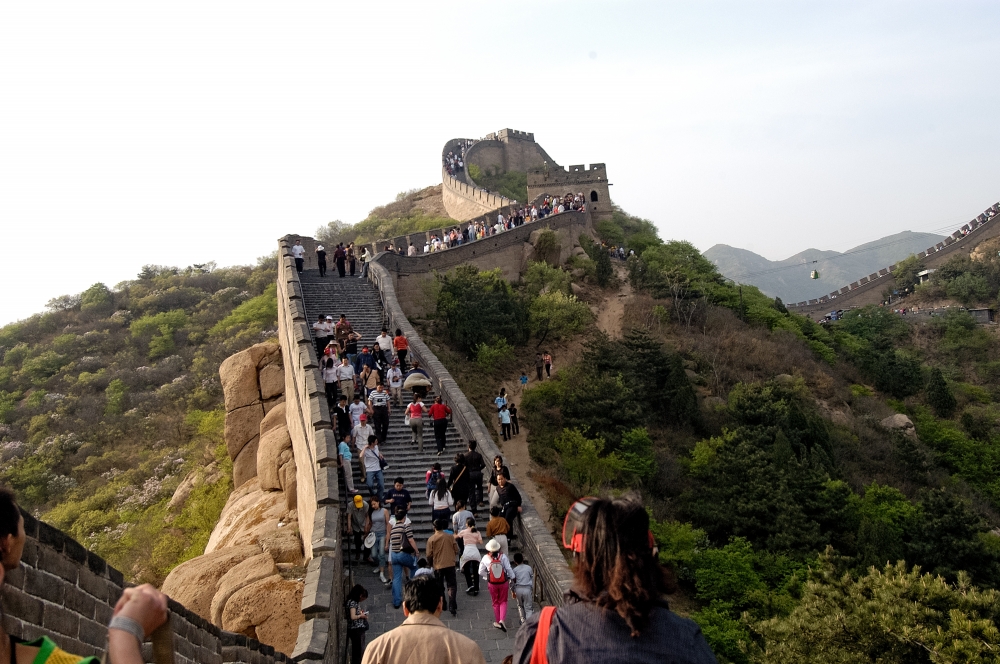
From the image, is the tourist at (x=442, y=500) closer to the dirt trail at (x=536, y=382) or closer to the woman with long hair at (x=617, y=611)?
the dirt trail at (x=536, y=382)

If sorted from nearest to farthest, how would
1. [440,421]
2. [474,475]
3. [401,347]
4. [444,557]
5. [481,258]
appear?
[444,557], [474,475], [440,421], [401,347], [481,258]

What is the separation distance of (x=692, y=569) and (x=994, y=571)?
695 centimetres

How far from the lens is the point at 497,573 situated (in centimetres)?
941

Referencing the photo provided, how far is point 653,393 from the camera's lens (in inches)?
982

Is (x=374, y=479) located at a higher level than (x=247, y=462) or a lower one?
higher

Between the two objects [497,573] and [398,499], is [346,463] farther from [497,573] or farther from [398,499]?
[497,573]

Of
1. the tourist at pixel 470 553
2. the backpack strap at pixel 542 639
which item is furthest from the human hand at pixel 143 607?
the tourist at pixel 470 553

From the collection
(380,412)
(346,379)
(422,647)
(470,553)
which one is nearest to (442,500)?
(470,553)

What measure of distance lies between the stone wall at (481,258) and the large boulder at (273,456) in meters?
7.65

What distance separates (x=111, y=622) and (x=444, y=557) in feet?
24.5

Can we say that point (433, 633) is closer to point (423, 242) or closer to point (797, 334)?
point (423, 242)

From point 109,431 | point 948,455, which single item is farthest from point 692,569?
point 109,431

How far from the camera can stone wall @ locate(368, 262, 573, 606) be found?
394 inches

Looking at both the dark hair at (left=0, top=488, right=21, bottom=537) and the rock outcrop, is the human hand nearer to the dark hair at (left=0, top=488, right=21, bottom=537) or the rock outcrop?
the dark hair at (left=0, top=488, right=21, bottom=537)
